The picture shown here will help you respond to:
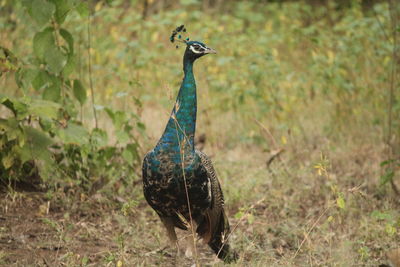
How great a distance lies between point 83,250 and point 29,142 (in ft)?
2.94

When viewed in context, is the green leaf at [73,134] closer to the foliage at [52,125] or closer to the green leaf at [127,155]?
the foliage at [52,125]

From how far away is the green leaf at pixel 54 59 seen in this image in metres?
4.25

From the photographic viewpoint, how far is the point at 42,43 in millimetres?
4258

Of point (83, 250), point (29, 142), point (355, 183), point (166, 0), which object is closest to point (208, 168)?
point (83, 250)

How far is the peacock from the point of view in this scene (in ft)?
11.8

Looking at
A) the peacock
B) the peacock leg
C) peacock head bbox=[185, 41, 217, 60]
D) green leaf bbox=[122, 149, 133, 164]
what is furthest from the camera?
green leaf bbox=[122, 149, 133, 164]

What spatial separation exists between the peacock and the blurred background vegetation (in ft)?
3.00

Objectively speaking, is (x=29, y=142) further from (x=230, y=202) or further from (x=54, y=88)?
(x=230, y=202)

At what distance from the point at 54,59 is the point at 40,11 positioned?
1.53 feet

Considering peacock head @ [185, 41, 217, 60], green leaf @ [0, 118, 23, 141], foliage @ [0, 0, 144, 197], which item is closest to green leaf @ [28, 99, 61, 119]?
foliage @ [0, 0, 144, 197]

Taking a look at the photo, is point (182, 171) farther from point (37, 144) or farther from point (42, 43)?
point (42, 43)

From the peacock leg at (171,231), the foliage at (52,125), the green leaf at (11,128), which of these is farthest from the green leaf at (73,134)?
the peacock leg at (171,231)

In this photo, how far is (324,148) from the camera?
625 centimetres

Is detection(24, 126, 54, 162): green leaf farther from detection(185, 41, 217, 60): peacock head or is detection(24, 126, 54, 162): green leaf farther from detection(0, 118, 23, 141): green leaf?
detection(185, 41, 217, 60): peacock head
